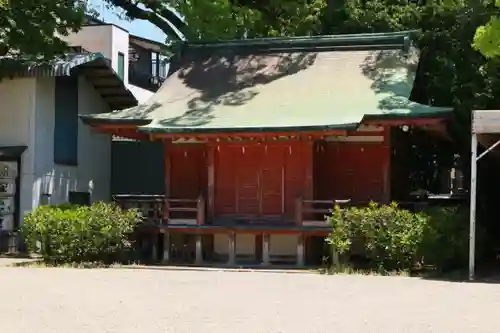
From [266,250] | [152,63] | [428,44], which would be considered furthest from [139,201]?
[152,63]

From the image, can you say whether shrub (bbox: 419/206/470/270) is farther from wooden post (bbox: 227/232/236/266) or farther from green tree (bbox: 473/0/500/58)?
wooden post (bbox: 227/232/236/266)

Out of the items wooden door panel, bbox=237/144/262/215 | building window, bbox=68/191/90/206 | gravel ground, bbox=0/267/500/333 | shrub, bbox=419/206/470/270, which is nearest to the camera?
gravel ground, bbox=0/267/500/333

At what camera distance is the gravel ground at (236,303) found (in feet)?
31.4

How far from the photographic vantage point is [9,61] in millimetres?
20938

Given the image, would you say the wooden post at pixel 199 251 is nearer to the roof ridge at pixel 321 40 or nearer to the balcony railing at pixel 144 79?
the roof ridge at pixel 321 40

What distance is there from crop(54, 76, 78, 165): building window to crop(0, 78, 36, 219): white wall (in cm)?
103

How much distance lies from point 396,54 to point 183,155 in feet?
21.1

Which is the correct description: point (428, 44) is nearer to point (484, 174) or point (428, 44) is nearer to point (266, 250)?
point (484, 174)

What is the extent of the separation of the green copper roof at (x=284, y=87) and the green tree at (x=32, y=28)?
2992 mm

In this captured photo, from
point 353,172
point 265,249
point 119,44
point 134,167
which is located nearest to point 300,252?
point 265,249

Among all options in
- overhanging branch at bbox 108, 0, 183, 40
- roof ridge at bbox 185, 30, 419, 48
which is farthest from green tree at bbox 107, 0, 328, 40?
roof ridge at bbox 185, 30, 419, 48

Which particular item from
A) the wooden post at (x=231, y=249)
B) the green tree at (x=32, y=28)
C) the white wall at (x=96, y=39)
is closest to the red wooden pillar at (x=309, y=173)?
the wooden post at (x=231, y=249)

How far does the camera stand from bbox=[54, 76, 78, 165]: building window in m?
22.2

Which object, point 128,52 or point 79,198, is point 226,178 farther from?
point 128,52
